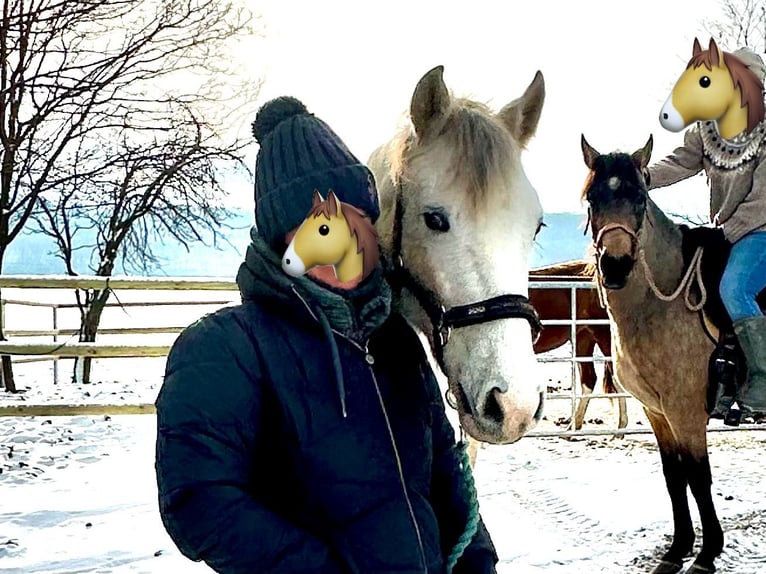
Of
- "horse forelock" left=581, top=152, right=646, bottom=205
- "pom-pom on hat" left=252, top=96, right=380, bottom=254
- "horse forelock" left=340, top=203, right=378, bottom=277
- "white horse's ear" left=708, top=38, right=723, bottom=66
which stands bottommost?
"horse forelock" left=340, top=203, right=378, bottom=277

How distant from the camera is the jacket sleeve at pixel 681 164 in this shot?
3486mm

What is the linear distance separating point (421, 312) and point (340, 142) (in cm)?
38

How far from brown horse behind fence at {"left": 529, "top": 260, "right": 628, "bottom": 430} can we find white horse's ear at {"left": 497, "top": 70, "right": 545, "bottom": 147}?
5.14 m

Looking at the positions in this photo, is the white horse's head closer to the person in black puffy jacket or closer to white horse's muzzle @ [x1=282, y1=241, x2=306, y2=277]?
the person in black puffy jacket

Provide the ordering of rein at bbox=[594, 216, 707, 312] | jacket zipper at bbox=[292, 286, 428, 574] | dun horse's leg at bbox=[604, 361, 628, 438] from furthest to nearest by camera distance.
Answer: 1. dun horse's leg at bbox=[604, 361, 628, 438]
2. rein at bbox=[594, 216, 707, 312]
3. jacket zipper at bbox=[292, 286, 428, 574]

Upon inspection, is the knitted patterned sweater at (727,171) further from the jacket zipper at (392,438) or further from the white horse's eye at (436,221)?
the jacket zipper at (392,438)

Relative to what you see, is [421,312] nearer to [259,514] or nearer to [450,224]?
[450,224]

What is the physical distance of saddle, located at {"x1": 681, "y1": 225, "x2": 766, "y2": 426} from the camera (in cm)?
336

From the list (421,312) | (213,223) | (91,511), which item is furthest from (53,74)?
(421,312)

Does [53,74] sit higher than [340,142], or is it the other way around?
[53,74]

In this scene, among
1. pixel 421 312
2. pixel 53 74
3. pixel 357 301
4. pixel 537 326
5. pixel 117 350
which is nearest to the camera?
pixel 357 301

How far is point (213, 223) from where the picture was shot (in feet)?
30.7

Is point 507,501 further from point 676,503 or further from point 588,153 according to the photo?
point 588,153

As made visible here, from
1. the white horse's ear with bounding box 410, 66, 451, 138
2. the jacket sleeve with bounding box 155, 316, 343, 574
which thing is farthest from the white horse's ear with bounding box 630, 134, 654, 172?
the jacket sleeve with bounding box 155, 316, 343, 574
